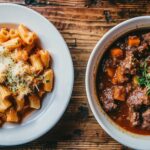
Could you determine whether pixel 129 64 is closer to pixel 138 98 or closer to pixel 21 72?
pixel 138 98

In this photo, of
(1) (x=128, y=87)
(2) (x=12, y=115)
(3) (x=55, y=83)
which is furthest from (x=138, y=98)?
(2) (x=12, y=115)

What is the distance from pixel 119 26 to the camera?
2.44 m

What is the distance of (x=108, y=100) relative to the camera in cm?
254

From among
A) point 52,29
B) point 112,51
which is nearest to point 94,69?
point 112,51

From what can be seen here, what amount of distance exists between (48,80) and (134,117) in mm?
507

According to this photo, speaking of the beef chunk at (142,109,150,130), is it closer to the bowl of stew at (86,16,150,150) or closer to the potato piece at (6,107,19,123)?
the bowl of stew at (86,16,150,150)

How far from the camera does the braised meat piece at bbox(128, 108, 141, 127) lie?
8.29ft

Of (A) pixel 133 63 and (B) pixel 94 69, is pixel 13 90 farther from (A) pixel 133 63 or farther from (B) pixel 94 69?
→ (A) pixel 133 63

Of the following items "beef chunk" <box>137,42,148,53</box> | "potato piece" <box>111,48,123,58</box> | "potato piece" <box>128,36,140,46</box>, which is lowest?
"potato piece" <box>111,48,123,58</box>

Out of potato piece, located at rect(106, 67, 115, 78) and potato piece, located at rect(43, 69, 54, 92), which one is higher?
potato piece, located at rect(106, 67, 115, 78)

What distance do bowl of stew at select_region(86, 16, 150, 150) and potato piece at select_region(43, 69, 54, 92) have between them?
0.21m

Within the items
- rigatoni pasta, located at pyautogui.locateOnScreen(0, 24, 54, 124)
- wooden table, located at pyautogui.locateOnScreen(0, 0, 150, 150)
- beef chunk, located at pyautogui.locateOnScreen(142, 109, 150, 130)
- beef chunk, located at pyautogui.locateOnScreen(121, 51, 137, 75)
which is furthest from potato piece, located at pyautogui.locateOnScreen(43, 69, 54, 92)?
beef chunk, located at pyautogui.locateOnScreen(142, 109, 150, 130)

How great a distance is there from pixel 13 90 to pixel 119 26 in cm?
67

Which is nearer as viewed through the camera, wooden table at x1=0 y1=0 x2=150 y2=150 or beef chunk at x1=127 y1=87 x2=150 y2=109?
beef chunk at x1=127 y1=87 x2=150 y2=109
